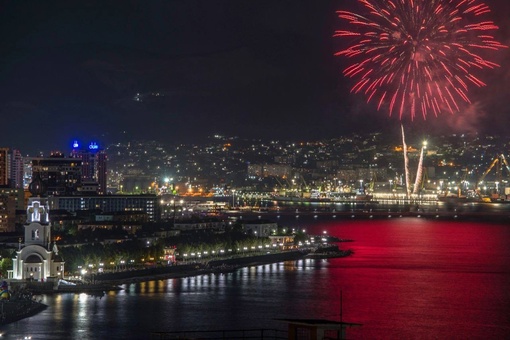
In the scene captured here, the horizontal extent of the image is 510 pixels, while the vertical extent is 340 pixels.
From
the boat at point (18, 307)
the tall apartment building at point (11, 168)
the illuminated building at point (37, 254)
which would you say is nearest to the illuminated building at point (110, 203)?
the tall apartment building at point (11, 168)

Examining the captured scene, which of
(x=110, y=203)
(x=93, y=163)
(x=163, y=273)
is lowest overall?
(x=163, y=273)

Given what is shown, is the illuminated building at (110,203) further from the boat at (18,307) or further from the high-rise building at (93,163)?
the boat at (18,307)

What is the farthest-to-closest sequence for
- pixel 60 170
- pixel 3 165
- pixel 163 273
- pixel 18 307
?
pixel 60 170 → pixel 3 165 → pixel 163 273 → pixel 18 307

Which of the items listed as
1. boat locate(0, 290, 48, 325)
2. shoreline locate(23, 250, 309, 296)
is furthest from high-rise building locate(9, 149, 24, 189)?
boat locate(0, 290, 48, 325)

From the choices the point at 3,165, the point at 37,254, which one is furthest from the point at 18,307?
the point at 3,165

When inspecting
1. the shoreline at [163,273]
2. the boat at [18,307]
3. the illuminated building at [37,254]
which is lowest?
the boat at [18,307]

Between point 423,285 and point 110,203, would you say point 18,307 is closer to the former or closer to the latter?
point 423,285
